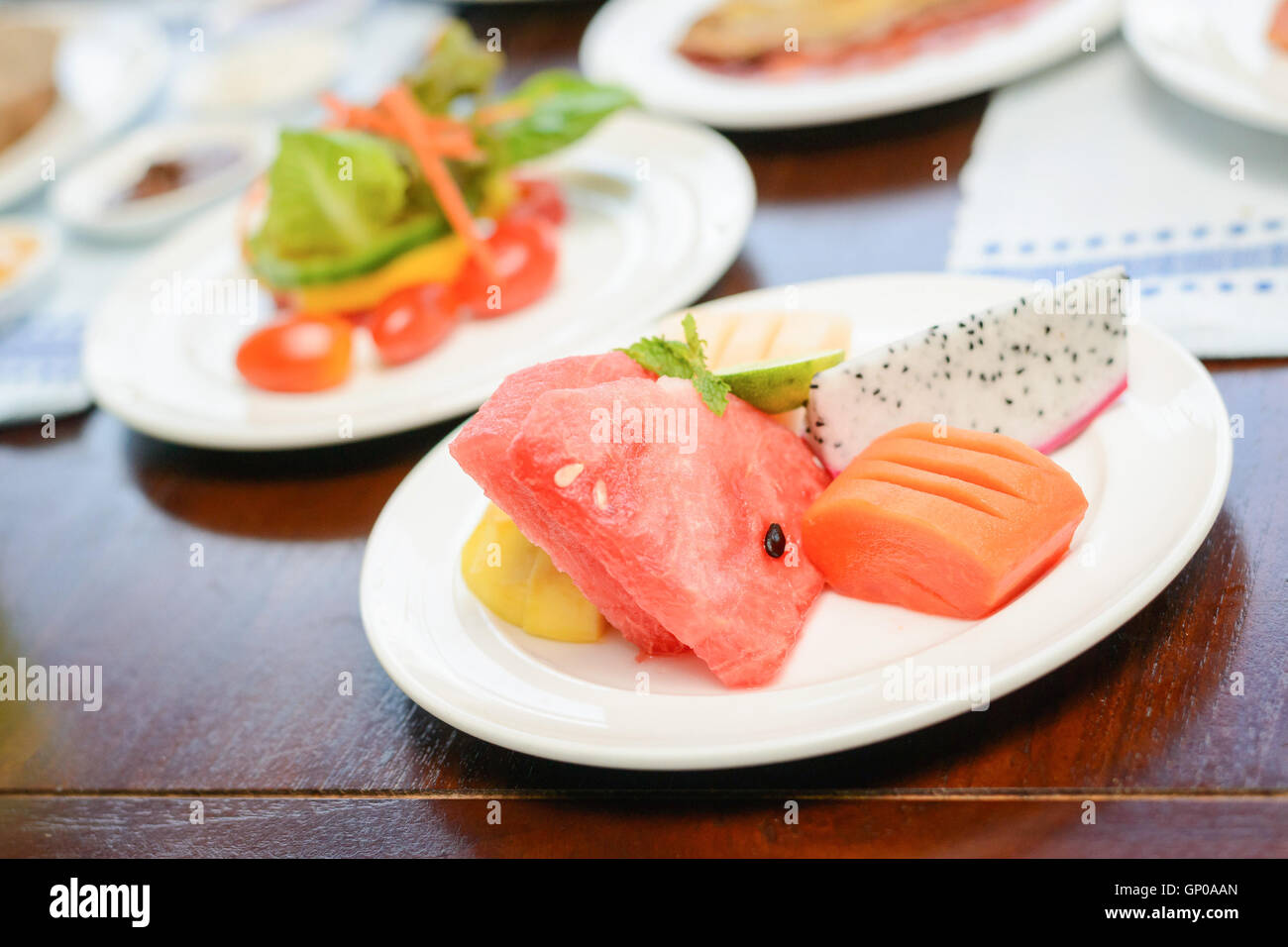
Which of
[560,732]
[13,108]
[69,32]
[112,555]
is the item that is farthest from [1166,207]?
[69,32]

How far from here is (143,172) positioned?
332 centimetres

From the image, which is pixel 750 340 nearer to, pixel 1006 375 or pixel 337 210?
pixel 1006 375

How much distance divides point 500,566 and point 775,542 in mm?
361

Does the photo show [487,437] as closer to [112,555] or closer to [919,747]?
[919,747]

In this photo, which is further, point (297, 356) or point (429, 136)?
point (429, 136)

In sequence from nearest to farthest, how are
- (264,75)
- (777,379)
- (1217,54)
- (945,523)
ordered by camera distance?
(945,523)
(777,379)
(1217,54)
(264,75)

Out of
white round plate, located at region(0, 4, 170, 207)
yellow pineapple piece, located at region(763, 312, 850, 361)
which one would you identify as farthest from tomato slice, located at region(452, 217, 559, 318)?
white round plate, located at region(0, 4, 170, 207)

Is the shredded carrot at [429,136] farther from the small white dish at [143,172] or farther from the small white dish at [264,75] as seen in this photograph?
the small white dish at [264,75]

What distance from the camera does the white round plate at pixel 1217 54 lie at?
220 centimetres

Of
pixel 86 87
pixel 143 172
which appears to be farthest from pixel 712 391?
pixel 86 87

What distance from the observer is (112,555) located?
2.13 meters

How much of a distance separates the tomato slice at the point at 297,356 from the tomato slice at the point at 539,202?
619 millimetres

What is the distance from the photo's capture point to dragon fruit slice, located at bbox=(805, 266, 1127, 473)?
5.22ft

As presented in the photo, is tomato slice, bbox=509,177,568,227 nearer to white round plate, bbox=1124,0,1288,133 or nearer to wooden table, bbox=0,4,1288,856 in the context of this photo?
wooden table, bbox=0,4,1288,856
